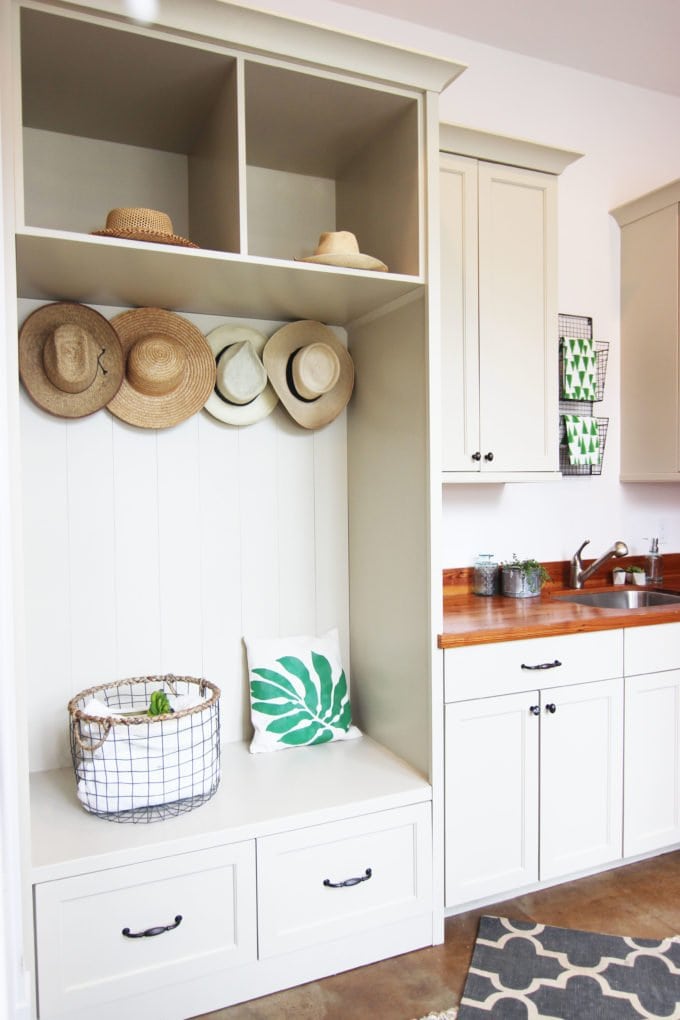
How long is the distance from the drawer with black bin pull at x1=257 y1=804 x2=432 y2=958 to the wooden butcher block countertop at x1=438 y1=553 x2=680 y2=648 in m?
0.50

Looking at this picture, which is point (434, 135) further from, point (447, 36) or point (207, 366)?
point (447, 36)

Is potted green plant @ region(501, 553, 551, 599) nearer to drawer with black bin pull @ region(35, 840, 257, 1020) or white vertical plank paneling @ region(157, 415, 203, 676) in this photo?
white vertical plank paneling @ region(157, 415, 203, 676)

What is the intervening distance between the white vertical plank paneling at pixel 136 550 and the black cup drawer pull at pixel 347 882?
0.77m

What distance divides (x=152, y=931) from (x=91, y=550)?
3.28ft

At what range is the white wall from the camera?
113 inches

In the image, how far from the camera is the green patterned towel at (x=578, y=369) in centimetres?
296

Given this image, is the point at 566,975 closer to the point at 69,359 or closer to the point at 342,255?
the point at 342,255

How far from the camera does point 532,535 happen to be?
303 cm

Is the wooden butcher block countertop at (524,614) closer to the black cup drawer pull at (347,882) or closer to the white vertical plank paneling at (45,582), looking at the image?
the black cup drawer pull at (347,882)

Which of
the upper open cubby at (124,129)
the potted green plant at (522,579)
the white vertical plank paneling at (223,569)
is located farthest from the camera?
the potted green plant at (522,579)

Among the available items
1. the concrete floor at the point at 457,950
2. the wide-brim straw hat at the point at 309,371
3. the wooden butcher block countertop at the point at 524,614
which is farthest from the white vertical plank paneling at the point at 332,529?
the concrete floor at the point at 457,950

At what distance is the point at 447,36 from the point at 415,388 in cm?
160

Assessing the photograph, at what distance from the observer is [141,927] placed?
1.77 m

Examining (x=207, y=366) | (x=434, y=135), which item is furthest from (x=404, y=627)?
(x=434, y=135)
